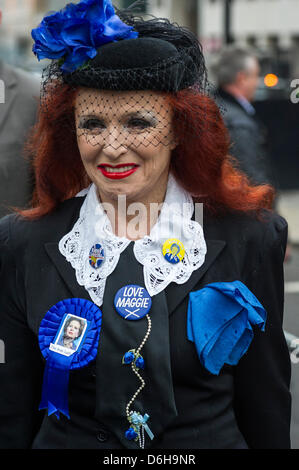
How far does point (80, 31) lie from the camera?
89.4 inches

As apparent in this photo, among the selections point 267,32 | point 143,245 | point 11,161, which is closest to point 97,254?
point 143,245

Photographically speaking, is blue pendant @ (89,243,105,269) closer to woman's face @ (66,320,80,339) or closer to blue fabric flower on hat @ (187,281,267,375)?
woman's face @ (66,320,80,339)

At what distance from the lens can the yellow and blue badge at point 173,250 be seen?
2.40m

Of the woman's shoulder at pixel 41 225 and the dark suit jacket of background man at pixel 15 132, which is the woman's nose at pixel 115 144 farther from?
the dark suit jacket of background man at pixel 15 132

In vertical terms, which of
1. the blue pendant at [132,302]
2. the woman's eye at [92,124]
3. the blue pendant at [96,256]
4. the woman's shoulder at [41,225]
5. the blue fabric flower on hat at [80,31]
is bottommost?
the blue pendant at [132,302]

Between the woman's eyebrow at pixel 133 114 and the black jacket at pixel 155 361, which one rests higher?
the woman's eyebrow at pixel 133 114

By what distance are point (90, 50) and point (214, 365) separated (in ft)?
3.44

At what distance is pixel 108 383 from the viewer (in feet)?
7.41

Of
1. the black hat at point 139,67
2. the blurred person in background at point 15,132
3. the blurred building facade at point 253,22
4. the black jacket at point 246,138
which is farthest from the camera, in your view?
the blurred building facade at point 253,22

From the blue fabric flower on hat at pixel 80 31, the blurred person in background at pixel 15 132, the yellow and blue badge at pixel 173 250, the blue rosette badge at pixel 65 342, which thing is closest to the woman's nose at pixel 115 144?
the blue fabric flower on hat at pixel 80 31

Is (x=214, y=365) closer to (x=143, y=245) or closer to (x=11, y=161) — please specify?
(x=143, y=245)

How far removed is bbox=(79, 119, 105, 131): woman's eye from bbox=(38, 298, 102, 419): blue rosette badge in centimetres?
55

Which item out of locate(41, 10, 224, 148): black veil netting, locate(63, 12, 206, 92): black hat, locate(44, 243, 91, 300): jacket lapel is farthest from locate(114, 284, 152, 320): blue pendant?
locate(63, 12, 206, 92): black hat

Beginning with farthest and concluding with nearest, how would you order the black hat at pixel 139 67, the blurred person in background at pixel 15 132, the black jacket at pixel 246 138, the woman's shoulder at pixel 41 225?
the black jacket at pixel 246 138 < the blurred person in background at pixel 15 132 < the woman's shoulder at pixel 41 225 < the black hat at pixel 139 67
